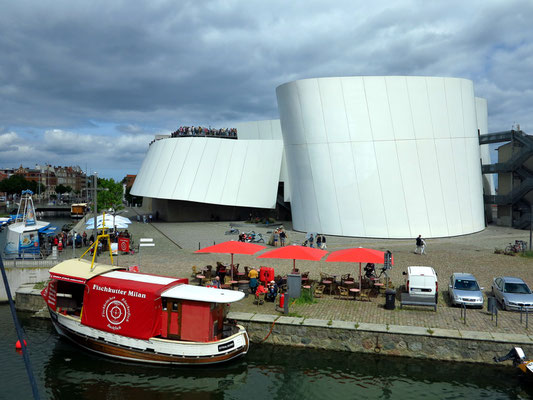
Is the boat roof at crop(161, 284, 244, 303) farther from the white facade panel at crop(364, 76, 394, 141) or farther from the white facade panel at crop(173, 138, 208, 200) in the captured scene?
the white facade panel at crop(173, 138, 208, 200)

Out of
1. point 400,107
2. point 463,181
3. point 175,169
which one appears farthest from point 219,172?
point 463,181

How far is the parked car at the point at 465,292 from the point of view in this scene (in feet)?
50.0

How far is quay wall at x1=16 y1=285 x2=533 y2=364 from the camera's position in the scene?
1254 centimetres

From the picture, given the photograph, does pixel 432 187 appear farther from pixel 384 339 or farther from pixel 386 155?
pixel 384 339

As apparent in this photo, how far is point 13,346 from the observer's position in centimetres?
1428

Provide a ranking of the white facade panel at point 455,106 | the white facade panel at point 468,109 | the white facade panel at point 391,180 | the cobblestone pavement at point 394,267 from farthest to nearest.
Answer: the white facade panel at point 468,109 < the white facade panel at point 455,106 < the white facade panel at point 391,180 < the cobblestone pavement at point 394,267

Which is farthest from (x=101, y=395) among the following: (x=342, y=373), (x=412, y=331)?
(x=412, y=331)

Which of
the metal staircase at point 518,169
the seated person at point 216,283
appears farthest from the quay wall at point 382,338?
the metal staircase at point 518,169

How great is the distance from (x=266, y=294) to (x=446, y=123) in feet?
76.1

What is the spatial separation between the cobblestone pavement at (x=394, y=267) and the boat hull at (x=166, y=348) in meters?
2.39

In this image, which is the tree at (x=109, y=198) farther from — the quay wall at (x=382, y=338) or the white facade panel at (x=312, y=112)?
the quay wall at (x=382, y=338)

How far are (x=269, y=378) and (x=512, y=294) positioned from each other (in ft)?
30.2

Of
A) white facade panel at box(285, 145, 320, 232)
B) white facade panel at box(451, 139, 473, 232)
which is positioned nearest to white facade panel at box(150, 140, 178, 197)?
white facade panel at box(285, 145, 320, 232)

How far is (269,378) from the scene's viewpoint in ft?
40.5
